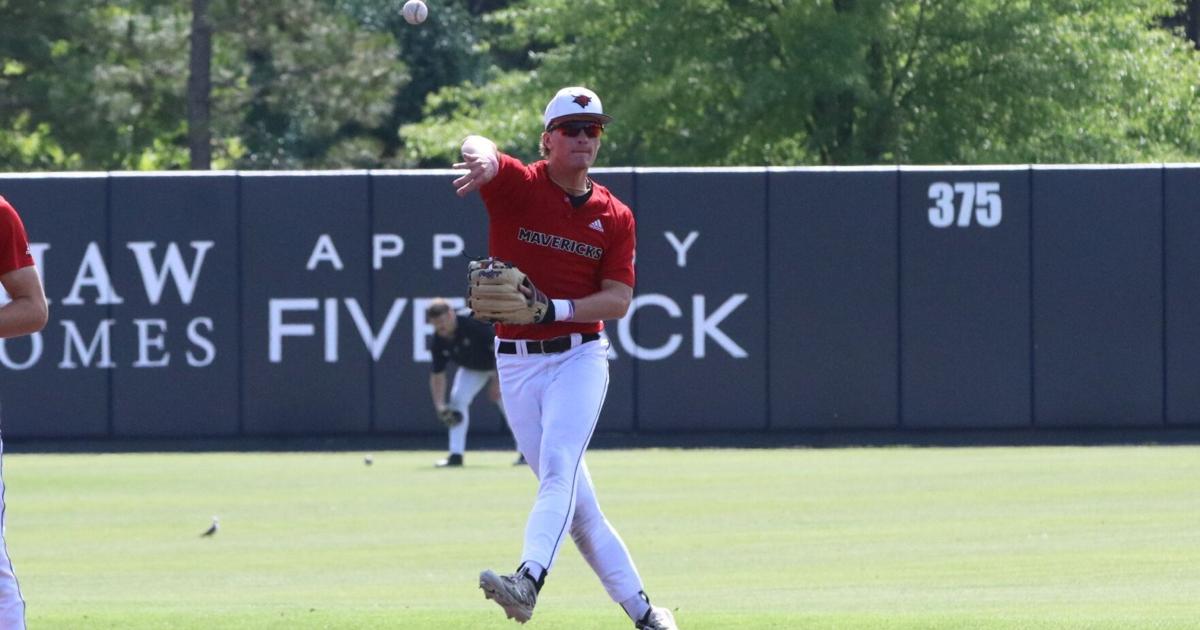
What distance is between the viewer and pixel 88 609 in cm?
905

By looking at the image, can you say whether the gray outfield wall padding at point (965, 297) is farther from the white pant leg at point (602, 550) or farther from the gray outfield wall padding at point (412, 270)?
the white pant leg at point (602, 550)

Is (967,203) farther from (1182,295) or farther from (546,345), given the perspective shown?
(546,345)

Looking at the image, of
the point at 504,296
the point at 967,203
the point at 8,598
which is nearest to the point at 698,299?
the point at 967,203

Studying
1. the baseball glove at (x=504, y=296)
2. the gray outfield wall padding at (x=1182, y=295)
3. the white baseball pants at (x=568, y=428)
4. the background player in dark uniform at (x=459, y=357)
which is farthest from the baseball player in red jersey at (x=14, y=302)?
the gray outfield wall padding at (x=1182, y=295)

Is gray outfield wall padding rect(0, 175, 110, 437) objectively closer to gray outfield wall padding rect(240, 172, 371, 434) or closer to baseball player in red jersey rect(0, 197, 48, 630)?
gray outfield wall padding rect(240, 172, 371, 434)

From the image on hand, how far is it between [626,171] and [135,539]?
336 inches

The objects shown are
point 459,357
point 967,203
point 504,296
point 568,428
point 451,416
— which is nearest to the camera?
point 504,296

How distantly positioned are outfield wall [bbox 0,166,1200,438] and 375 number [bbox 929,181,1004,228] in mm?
20

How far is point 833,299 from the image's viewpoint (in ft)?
67.5

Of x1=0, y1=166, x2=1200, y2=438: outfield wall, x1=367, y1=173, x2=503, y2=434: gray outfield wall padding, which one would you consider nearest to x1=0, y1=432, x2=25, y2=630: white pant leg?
x1=367, y1=173, x2=503, y2=434: gray outfield wall padding

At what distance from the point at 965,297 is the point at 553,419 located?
14025 millimetres

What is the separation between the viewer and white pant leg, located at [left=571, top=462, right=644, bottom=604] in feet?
23.5

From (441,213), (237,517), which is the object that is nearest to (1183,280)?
(441,213)

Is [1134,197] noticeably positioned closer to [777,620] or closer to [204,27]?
[777,620]
